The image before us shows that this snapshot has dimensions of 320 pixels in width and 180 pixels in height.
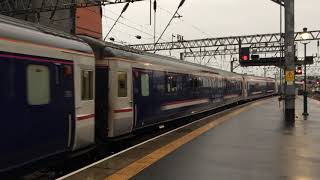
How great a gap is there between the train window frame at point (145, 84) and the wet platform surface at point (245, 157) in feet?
6.97

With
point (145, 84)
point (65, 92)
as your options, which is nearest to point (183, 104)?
point (145, 84)

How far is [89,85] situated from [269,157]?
4.28 m

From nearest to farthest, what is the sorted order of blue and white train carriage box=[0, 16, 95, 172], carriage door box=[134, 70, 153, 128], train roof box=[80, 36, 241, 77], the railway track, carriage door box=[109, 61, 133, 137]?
blue and white train carriage box=[0, 16, 95, 172]
the railway track
carriage door box=[109, 61, 133, 137]
train roof box=[80, 36, 241, 77]
carriage door box=[134, 70, 153, 128]

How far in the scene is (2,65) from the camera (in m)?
6.90

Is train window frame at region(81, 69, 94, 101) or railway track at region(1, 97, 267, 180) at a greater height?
train window frame at region(81, 69, 94, 101)

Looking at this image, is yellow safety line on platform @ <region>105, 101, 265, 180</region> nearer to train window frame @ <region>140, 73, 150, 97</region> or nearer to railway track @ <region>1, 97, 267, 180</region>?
railway track @ <region>1, 97, 267, 180</region>

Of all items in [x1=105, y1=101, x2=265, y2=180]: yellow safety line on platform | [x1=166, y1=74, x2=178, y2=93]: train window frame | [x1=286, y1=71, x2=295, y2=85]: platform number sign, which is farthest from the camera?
[x1=286, y1=71, x2=295, y2=85]: platform number sign

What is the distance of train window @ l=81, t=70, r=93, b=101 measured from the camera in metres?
10.0

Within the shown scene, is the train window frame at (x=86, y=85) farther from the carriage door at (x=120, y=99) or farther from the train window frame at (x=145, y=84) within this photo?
the train window frame at (x=145, y=84)

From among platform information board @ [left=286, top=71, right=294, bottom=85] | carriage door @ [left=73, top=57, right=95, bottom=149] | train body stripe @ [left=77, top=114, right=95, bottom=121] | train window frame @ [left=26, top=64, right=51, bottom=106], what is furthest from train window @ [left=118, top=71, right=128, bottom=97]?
platform information board @ [left=286, top=71, right=294, bottom=85]

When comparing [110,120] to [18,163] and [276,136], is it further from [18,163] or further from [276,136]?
[276,136]

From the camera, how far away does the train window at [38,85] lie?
7.72m

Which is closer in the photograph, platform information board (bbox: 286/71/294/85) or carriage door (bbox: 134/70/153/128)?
carriage door (bbox: 134/70/153/128)

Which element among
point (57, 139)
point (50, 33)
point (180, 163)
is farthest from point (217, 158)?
point (50, 33)
